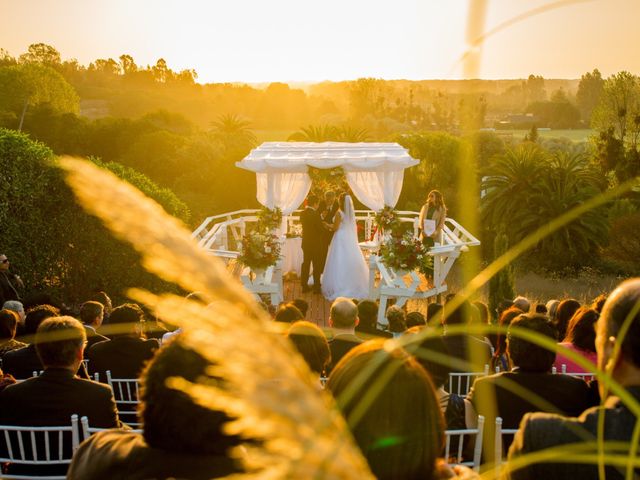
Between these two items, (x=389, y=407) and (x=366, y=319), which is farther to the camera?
(x=366, y=319)

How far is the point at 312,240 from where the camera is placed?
11352 mm

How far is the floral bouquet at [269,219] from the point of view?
11398 mm

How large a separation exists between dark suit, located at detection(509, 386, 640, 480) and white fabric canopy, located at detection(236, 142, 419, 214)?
10.6m

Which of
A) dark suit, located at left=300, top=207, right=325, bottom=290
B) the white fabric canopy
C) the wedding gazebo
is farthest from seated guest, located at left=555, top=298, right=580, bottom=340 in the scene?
the white fabric canopy

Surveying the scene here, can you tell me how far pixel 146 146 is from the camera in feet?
108

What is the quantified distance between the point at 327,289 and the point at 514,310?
6257 mm

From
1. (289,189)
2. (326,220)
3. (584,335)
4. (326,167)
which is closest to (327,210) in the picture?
(326,220)

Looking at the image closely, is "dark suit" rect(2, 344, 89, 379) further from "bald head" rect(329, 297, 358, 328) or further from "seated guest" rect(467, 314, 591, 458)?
"seated guest" rect(467, 314, 591, 458)

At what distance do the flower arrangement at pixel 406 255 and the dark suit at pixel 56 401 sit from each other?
6.81 m

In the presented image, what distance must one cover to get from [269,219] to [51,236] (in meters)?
3.96

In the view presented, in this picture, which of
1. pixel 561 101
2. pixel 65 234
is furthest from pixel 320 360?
pixel 561 101

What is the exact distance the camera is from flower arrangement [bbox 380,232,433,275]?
9.57 meters

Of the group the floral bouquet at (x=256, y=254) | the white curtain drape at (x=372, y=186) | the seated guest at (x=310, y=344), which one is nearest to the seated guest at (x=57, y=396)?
the seated guest at (x=310, y=344)

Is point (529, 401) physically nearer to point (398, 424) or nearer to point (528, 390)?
point (528, 390)
